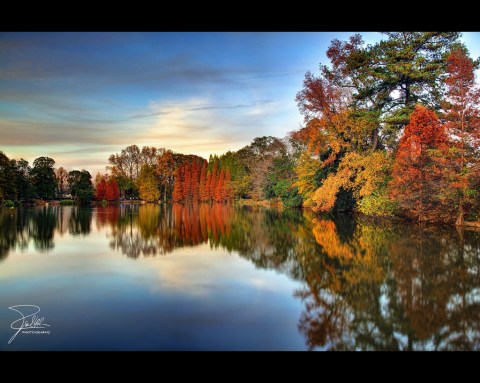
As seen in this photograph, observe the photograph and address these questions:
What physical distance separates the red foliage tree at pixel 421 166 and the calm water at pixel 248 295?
13.2 feet

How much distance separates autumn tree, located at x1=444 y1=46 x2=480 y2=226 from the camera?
10.8 meters

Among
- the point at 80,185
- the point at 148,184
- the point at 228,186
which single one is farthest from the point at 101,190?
the point at 228,186

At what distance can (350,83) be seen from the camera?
17.4 m

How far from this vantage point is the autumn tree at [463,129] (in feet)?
35.4

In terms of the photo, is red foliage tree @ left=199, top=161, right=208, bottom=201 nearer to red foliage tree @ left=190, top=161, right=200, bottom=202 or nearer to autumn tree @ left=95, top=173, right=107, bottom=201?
red foliage tree @ left=190, top=161, right=200, bottom=202

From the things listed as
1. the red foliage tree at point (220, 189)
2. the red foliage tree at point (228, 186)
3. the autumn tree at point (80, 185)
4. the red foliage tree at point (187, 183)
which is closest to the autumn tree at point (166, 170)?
the red foliage tree at point (187, 183)

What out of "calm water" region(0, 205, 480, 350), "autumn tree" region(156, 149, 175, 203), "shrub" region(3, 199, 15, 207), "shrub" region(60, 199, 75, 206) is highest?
"autumn tree" region(156, 149, 175, 203)

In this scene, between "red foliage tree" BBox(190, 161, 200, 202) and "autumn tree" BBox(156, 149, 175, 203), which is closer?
"autumn tree" BBox(156, 149, 175, 203)

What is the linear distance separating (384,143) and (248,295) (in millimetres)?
14751

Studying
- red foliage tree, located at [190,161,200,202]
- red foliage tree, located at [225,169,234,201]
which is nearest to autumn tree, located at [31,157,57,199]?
red foliage tree, located at [190,161,200,202]

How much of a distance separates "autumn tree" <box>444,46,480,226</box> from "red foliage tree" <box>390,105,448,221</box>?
0.40 m

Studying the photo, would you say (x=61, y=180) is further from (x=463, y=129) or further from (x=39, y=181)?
(x=463, y=129)

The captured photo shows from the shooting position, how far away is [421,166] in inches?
478

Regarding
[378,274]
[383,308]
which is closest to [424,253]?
[378,274]
